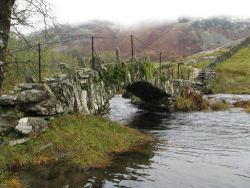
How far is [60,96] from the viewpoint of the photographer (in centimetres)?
3100

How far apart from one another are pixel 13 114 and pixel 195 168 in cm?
1148

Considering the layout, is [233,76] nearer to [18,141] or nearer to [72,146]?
[72,146]

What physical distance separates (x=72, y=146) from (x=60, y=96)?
5.28m

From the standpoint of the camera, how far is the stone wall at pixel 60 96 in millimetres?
28266

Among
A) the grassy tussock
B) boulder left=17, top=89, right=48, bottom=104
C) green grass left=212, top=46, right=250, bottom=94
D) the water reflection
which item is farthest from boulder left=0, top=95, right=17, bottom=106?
green grass left=212, top=46, right=250, bottom=94

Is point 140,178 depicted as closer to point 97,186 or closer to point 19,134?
point 97,186

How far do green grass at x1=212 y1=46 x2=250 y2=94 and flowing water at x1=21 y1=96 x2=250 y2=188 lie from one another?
48390 millimetres

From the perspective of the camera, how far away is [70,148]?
26.6 m

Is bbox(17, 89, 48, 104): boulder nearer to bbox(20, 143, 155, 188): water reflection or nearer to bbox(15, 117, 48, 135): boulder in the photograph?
bbox(15, 117, 48, 135): boulder

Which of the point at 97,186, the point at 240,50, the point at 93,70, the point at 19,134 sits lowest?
the point at 97,186

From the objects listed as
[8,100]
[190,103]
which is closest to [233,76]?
[190,103]

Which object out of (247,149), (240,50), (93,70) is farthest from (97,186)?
(240,50)

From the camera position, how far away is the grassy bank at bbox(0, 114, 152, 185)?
24.0m

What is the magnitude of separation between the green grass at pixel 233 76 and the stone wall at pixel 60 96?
5896cm
